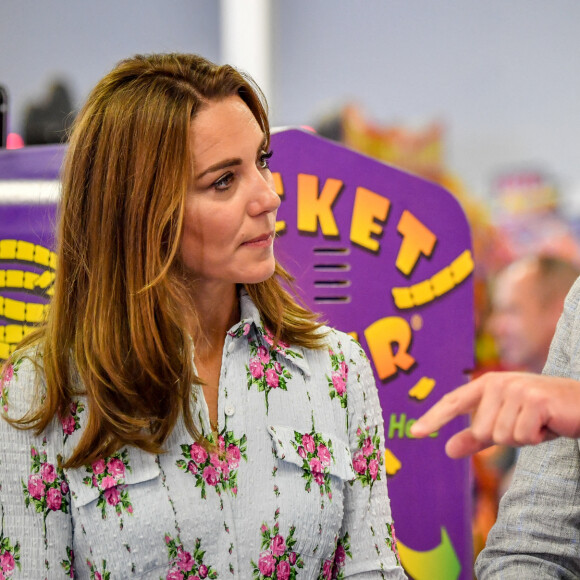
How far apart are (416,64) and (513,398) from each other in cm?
219

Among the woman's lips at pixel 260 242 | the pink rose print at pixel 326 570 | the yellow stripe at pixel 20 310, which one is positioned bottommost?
the pink rose print at pixel 326 570

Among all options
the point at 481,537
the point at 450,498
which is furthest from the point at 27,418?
the point at 481,537

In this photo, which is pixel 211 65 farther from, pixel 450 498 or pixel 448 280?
pixel 450 498

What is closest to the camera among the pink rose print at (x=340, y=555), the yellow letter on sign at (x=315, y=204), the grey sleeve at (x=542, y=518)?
the grey sleeve at (x=542, y=518)

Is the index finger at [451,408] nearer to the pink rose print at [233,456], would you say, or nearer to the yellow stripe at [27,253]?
the pink rose print at [233,456]

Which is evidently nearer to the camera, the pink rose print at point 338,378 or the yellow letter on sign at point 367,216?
the pink rose print at point 338,378

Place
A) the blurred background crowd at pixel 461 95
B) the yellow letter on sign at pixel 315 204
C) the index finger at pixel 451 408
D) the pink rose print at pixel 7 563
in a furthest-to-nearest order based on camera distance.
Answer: the blurred background crowd at pixel 461 95 < the yellow letter on sign at pixel 315 204 < the pink rose print at pixel 7 563 < the index finger at pixel 451 408

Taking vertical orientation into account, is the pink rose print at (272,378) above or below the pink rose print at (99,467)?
above

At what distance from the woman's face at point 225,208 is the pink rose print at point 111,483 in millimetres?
287

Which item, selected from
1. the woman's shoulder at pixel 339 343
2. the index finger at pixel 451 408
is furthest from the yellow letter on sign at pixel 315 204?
the index finger at pixel 451 408

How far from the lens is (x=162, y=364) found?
1.12 meters

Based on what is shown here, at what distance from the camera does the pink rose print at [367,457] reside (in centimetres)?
120

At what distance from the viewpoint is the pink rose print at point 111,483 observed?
42.7 inches

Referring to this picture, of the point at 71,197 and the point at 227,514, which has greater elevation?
the point at 71,197
